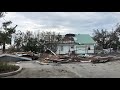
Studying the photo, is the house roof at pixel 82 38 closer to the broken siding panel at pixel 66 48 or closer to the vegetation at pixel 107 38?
the broken siding panel at pixel 66 48

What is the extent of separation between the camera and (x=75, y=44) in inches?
869

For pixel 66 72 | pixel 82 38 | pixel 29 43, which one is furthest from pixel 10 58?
pixel 82 38

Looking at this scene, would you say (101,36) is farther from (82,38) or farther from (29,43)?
(29,43)

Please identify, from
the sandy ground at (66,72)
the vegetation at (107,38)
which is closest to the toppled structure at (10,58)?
the sandy ground at (66,72)

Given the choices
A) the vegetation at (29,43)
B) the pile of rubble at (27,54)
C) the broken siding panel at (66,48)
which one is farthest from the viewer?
the broken siding panel at (66,48)

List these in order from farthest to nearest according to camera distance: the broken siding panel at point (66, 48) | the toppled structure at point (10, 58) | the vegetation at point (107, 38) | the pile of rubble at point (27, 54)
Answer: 1. the vegetation at point (107, 38)
2. the broken siding panel at point (66, 48)
3. the pile of rubble at point (27, 54)
4. the toppled structure at point (10, 58)

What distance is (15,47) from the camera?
1728 cm

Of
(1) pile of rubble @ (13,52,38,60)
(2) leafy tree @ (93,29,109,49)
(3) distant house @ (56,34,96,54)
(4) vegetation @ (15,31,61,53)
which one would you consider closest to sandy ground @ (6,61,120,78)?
(1) pile of rubble @ (13,52,38,60)

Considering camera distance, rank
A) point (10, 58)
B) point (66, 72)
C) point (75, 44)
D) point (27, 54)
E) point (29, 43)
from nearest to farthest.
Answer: point (66, 72)
point (10, 58)
point (27, 54)
point (29, 43)
point (75, 44)

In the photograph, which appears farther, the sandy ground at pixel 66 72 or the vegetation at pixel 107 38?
the vegetation at pixel 107 38

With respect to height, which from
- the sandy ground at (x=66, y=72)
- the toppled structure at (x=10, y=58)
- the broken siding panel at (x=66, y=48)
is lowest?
the sandy ground at (x=66, y=72)

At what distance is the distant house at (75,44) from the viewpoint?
21.4 meters
